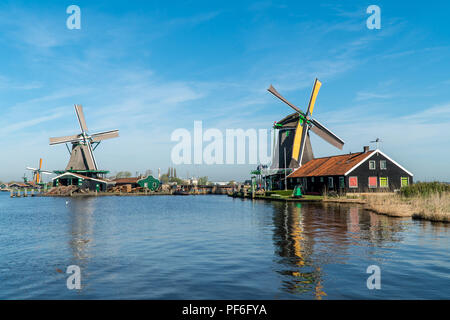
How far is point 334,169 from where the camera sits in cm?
5019

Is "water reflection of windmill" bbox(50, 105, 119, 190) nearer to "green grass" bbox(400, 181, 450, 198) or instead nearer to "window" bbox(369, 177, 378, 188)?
"window" bbox(369, 177, 378, 188)

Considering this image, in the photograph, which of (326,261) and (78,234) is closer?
(326,261)

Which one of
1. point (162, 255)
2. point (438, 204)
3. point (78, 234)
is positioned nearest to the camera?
point (162, 255)

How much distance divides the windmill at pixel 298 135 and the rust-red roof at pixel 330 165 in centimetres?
215

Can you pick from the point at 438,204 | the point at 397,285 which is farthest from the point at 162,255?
the point at 438,204


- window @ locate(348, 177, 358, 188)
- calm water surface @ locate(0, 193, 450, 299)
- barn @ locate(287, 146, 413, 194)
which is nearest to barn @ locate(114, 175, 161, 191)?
barn @ locate(287, 146, 413, 194)

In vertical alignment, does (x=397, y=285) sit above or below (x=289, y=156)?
below

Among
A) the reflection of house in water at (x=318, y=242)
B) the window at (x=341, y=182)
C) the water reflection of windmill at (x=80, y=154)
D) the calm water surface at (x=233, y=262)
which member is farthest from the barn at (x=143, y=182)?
the reflection of house in water at (x=318, y=242)

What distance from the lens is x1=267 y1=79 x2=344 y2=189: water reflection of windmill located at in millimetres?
61300

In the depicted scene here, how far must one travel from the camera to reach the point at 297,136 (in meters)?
61.2

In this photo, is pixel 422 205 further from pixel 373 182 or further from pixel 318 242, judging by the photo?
pixel 373 182

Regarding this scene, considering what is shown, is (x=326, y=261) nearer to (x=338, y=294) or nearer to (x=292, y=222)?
(x=338, y=294)

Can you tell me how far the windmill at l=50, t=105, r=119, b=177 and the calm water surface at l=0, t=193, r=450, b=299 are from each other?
6776 cm
